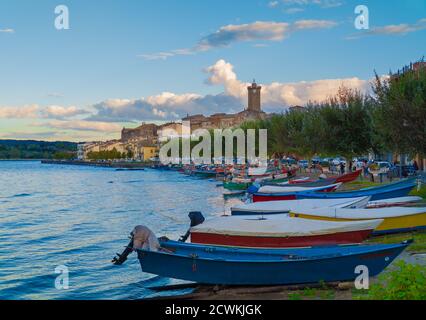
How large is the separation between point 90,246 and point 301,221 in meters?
12.5

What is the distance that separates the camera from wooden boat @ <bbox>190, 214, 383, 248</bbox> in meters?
17.2

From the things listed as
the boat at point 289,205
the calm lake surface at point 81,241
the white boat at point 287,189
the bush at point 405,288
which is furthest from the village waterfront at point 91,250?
the white boat at point 287,189

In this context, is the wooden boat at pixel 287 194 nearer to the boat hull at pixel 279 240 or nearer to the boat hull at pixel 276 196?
the boat hull at pixel 276 196

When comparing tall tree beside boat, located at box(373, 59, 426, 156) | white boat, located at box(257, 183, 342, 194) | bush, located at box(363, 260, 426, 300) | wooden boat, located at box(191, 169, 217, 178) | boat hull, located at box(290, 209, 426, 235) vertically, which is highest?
tall tree beside boat, located at box(373, 59, 426, 156)

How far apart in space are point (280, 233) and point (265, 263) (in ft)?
10.9

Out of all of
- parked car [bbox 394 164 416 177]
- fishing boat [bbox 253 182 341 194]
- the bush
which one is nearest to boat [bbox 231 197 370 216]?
fishing boat [bbox 253 182 341 194]

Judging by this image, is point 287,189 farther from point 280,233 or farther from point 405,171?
point 280,233

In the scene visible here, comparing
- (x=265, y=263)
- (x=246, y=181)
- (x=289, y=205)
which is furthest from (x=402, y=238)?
(x=246, y=181)

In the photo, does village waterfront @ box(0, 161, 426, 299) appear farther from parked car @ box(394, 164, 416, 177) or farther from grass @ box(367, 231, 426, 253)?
parked car @ box(394, 164, 416, 177)

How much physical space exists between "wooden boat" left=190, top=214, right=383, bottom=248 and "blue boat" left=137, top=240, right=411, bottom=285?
6.91 ft
